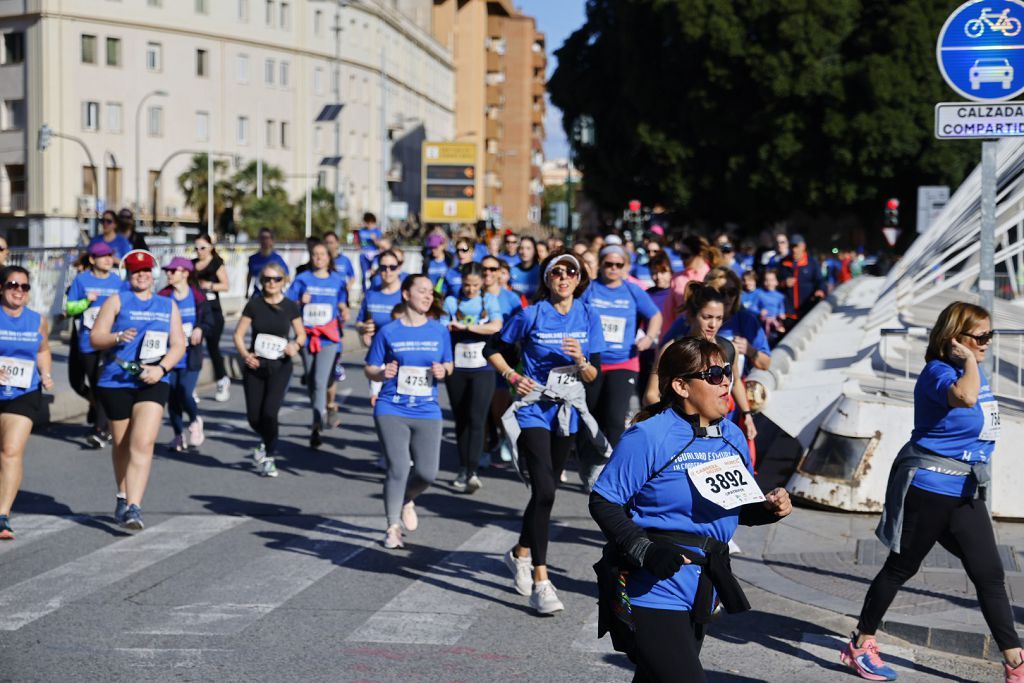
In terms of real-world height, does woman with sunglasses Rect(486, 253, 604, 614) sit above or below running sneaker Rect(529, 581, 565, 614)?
above

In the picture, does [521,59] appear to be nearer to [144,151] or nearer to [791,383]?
[144,151]

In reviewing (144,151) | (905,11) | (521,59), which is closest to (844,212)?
(905,11)

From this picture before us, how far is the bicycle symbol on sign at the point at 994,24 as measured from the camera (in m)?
7.30

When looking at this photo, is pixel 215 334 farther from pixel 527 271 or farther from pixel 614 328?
pixel 614 328

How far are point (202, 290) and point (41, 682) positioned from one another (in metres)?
8.63

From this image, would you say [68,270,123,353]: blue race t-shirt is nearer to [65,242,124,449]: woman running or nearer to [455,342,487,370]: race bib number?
[65,242,124,449]: woman running

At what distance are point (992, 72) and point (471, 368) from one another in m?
4.86

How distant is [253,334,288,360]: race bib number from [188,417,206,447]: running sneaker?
1.52m

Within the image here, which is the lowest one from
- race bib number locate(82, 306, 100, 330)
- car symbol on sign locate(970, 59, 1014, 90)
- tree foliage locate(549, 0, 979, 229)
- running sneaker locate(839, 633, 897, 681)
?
running sneaker locate(839, 633, 897, 681)

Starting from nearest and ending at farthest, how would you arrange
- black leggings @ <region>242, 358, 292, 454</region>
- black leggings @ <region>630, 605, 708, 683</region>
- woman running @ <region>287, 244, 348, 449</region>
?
black leggings @ <region>630, 605, 708, 683</region>
black leggings @ <region>242, 358, 292, 454</region>
woman running @ <region>287, 244, 348, 449</region>

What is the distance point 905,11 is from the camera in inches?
1702

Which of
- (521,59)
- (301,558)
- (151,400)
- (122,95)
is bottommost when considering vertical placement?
(301,558)

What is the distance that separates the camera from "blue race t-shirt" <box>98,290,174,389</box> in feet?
30.3

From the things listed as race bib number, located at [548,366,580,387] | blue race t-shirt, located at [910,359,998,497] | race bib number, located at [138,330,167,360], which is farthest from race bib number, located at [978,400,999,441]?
race bib number, located at [138,330,167,360]
